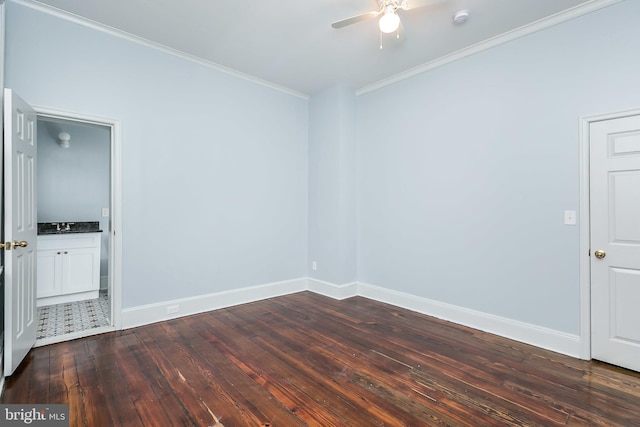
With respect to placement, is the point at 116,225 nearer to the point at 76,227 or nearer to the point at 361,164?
the point at 76,227

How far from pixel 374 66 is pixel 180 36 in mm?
2255

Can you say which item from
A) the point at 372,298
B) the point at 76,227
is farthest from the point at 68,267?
the point at 372,298

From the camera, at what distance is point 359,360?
266 centimetres

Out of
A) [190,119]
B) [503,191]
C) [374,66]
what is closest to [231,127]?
[190,119]

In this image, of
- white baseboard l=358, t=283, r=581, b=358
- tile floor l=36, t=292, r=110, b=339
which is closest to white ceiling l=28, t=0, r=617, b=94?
white baseboard l=358, t=283, r=581, b=358

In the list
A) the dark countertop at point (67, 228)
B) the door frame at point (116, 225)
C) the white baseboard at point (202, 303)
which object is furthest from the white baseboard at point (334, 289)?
the dark countertop at point (67, 228)

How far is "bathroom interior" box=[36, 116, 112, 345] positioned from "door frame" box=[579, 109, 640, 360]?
4629mm

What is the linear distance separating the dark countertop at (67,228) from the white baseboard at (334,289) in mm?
3279

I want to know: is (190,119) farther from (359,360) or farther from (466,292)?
(466,292)

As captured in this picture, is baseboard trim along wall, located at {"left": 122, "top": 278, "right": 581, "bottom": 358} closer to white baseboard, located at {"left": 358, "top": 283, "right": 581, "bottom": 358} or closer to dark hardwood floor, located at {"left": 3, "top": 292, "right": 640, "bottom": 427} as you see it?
white baseboard, located at {"left": 358, "top": 283, "right": 581, "bottom": 358}

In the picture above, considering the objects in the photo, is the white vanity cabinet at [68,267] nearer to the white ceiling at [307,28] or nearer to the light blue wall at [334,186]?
the white ceiling at [307,28]

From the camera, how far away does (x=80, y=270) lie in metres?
4.36

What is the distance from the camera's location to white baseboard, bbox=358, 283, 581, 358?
111 inches

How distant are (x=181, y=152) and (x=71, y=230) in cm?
226
